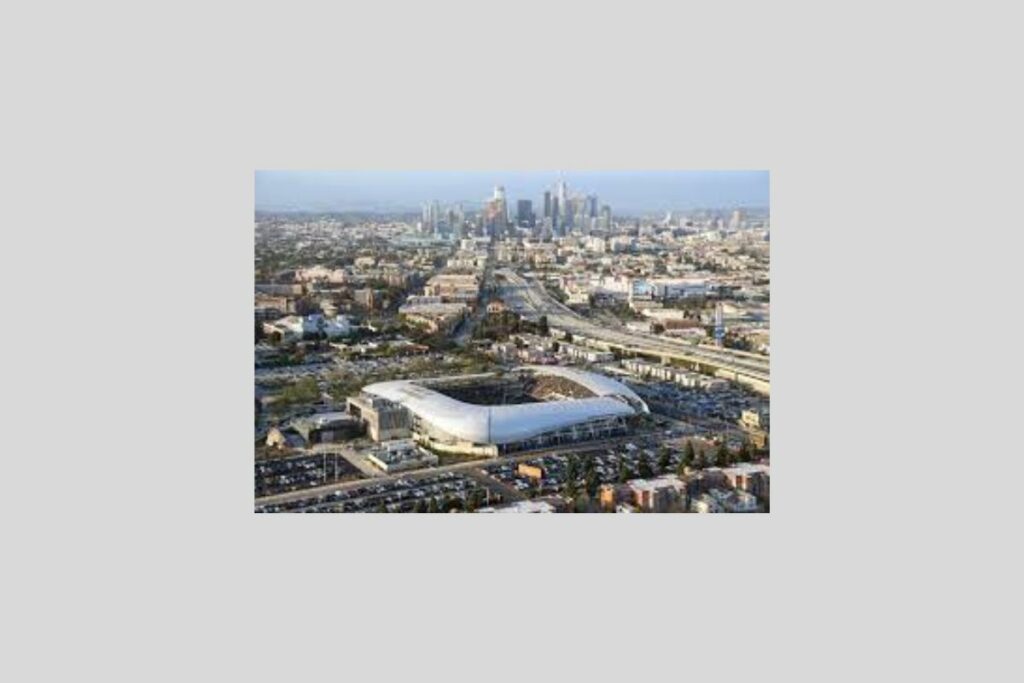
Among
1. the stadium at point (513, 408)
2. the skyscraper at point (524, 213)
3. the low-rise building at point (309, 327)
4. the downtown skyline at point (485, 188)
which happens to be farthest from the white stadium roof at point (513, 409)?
the downtown skyline at point (485, 188)

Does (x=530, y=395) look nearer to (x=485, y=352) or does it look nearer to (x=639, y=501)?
(x=485, y=352)

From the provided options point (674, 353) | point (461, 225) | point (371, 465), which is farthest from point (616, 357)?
point (371, 465)

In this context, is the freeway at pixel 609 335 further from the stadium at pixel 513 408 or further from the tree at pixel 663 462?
the tree at pixel 663 462

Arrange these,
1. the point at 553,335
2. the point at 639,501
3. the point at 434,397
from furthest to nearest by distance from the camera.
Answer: the point at 553,335 < the point at 434,397 < the point at 639,501

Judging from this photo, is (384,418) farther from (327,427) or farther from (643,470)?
(643,470)

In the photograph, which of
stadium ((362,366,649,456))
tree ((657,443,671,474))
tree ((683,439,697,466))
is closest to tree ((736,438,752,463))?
tree ((683,439,697,466))

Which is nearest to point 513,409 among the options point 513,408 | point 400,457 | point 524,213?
point 513,408

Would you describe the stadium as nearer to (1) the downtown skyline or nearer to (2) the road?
(2) the road
